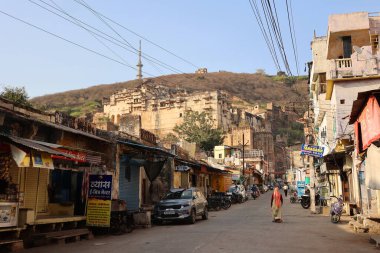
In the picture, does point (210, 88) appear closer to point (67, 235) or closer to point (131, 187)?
point (131, 187)

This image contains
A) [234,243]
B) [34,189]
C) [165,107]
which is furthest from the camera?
[165,107]

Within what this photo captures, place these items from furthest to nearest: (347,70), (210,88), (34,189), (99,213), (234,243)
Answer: (210,88) → (347,70) → (99,213) → (34,189) → (234,243)

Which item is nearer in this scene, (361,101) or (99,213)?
(361,101)

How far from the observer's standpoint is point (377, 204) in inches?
570

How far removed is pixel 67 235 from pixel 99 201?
1847mm

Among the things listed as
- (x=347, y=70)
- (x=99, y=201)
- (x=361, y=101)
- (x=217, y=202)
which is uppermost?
(x=347, y=70)

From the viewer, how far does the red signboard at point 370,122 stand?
26.7 ft

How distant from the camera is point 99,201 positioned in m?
13.2

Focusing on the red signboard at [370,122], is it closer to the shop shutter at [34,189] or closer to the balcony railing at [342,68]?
the shop shutter at [34,189]

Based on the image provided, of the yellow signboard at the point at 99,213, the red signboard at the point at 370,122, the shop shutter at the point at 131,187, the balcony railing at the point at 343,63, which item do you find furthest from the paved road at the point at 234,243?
the balcony railing at the point at 343,63

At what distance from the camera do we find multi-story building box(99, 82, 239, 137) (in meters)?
94.1

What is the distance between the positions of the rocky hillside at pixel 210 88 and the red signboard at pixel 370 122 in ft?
456

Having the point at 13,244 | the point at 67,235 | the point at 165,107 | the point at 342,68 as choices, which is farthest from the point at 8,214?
the point at 165,107

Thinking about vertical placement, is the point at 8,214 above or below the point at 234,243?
above
